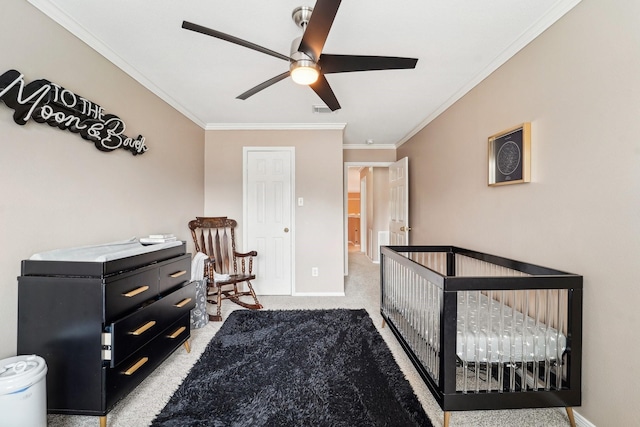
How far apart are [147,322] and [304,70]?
5.71ft

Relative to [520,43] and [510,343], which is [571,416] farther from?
Answer: [520,43]

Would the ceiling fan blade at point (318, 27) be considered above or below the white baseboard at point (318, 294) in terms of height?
above

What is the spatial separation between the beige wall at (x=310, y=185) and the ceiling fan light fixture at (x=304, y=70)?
2.04 metres

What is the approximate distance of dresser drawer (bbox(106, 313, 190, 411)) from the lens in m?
1.37

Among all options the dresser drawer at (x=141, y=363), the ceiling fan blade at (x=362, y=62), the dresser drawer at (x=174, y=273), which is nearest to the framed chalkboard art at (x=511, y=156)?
the ceiling fan blade at (x=362, y=62)

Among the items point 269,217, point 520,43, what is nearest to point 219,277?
point 269,217

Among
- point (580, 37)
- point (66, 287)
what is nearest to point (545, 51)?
point (580, 37)

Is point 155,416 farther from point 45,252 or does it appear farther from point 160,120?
point 160,120

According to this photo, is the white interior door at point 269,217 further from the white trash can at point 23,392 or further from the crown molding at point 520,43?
the white trash can at point 23,392

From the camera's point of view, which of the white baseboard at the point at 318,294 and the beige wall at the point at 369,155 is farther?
the beige wall at the point at 369,155

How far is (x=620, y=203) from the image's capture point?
3.99 ft

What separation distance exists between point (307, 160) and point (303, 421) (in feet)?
9.17

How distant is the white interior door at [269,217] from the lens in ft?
11.7

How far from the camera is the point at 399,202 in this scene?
402 centimetres
